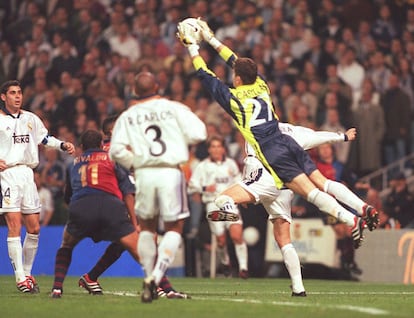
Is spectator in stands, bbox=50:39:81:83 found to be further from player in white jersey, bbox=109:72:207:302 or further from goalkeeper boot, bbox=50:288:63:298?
player in white jersey, bbox=109:72:207:302

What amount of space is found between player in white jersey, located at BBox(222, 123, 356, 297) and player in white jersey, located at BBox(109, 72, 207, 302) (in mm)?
2177

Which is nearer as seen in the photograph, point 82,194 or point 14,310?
point 14,310

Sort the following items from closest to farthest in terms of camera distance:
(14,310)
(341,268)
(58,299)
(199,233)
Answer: (14,310) < (58,299) < (341,268) < (199,233)

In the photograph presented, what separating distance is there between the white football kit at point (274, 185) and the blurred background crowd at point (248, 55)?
6129 mm

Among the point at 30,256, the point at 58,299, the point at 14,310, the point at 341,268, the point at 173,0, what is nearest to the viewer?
the point at 14,310

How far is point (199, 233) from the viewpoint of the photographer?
74.3ft

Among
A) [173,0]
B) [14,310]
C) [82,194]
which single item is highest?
[173,0]

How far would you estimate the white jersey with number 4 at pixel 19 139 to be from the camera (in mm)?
14820

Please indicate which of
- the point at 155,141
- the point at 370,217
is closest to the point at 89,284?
the point at 155,141

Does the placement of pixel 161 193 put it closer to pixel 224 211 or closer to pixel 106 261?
pixel 224 211

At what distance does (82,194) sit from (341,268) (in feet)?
30.4

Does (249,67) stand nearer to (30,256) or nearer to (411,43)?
(30,256)

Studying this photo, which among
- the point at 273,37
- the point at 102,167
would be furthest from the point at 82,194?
the point at 273,37

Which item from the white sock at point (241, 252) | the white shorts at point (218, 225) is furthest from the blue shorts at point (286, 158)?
the white shorts at point (218, 225)
